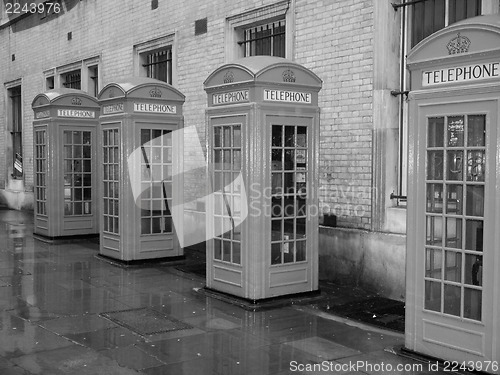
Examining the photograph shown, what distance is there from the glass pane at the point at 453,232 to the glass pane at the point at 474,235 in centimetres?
7

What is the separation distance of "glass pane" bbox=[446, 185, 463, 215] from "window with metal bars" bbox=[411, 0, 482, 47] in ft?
10.0

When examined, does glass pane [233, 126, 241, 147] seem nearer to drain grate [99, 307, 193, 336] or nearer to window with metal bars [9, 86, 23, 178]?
drain grate [99, 307, 193, 336]

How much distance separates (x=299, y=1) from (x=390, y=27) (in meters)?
1.78

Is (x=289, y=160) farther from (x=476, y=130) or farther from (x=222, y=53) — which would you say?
(x=222, y=53)

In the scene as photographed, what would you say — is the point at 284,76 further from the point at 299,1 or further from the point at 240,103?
the point at 299,1

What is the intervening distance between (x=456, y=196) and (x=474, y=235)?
14.3 inches

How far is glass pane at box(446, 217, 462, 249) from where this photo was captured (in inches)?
206

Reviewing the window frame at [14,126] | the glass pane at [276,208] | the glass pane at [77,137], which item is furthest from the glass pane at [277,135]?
the window frame at [14,126]

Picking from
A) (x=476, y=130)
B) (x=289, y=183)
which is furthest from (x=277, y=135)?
(x=476, y=130)

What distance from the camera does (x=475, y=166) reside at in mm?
5102

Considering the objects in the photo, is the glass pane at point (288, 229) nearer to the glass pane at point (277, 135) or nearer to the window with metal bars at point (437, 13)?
the glass pane at point (277, 135)

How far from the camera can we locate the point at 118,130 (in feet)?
32.7

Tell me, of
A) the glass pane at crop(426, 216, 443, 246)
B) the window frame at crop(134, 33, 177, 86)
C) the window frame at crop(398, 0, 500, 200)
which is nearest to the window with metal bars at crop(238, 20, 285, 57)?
the window frame at crop(134, 33, 177, 86)

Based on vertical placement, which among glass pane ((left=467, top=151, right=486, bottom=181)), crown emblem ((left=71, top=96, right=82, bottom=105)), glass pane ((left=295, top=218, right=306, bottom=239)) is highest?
crown emblem ((left=71, top=96, right=82, bottom=105))
